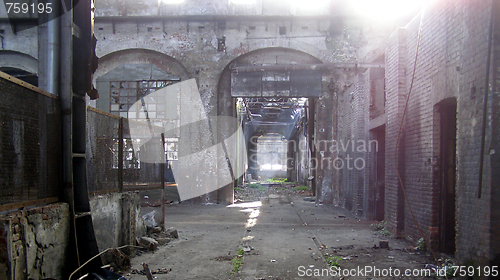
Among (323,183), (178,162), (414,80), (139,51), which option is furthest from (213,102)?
(414,80)

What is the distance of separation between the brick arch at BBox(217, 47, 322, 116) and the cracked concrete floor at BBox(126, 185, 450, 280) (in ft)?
18.0

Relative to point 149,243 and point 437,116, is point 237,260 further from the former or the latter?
point 437,116

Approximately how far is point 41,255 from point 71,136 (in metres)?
1.40

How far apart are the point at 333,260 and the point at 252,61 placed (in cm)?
1089

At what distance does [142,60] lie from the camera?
1541 cm

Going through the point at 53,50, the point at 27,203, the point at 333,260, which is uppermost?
the point at 53,50

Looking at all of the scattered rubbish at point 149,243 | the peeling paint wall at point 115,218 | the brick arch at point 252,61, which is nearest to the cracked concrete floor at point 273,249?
the scattered rubbish at point 149,243

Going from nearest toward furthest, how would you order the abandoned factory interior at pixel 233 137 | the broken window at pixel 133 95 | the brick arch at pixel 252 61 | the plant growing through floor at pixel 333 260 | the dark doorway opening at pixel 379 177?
the abandoned factory interior at pixel 233 137 < the plant growing through floor at pixel 333 260 < the dark doorway opening at pixel 379 177 < the brick arch at pixel 252 61 < the broken window at pixel 133 95

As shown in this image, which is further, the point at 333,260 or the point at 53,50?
the point at 333,260

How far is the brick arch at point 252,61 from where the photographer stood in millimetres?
15250

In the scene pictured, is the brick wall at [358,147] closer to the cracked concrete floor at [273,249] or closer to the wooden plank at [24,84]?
the cracked concrete floor at [273,249]

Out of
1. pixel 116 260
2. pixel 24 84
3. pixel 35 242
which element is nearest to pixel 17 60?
pixel 116 260

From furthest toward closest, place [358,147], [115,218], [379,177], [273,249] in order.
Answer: [358,147] → [379,177] → [273,249] → [115,218]

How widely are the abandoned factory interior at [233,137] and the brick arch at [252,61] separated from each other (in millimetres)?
84
